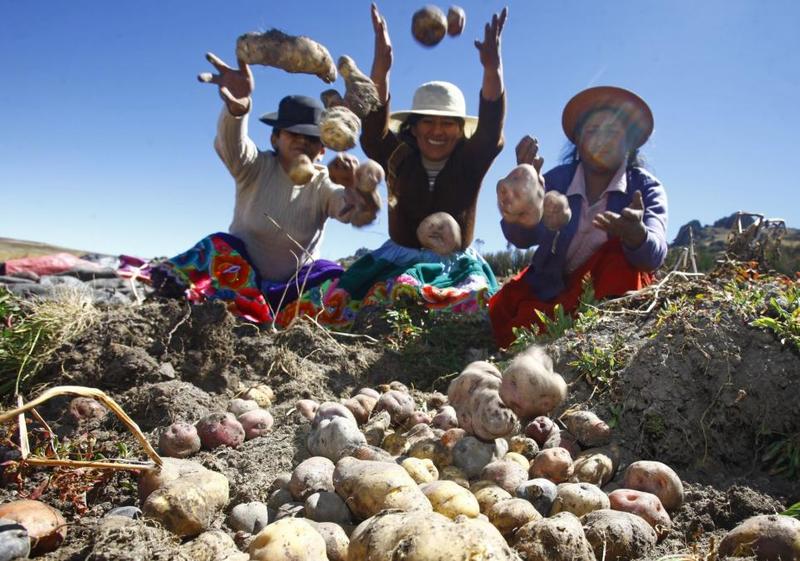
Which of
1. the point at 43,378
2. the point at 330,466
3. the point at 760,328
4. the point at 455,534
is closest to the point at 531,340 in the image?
the point at 760,328

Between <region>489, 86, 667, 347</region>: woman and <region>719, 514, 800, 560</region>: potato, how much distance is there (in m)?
2.23

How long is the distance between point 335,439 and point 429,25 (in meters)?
2.98

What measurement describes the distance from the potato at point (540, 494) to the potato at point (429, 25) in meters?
3.20

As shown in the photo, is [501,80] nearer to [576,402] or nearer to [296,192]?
[296,192]

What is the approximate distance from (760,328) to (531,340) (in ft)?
3.46

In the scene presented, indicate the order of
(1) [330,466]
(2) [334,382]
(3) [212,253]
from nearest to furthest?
(1) [330,466]
(2) [334,382]
(3) [212,253]

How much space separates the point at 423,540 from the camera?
1281mm

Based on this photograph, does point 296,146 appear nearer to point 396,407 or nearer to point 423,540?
point 396,407

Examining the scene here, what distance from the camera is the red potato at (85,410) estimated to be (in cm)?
274

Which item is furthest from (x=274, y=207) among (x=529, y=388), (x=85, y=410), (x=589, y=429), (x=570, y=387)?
(x=589, y=429)

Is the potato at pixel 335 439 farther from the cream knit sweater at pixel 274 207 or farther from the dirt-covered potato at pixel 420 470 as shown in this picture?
the cream knit sweater at pixel 274 207


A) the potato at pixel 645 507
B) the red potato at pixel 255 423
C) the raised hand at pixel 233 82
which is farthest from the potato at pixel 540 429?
the raised hand at pixel 233 82

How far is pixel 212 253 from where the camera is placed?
483 cm

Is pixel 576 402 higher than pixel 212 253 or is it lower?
lower
